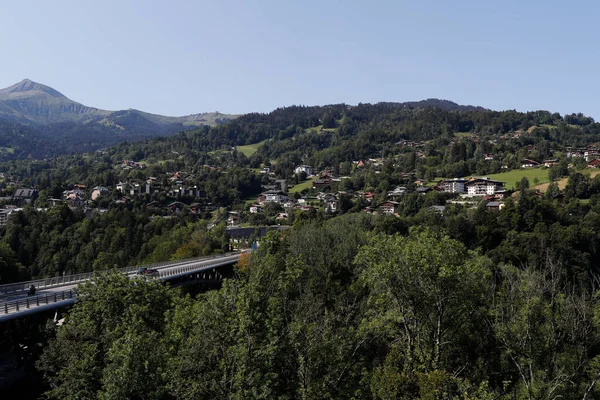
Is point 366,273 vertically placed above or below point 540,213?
above

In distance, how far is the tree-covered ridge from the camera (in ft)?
51.0

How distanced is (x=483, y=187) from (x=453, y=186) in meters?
7.31

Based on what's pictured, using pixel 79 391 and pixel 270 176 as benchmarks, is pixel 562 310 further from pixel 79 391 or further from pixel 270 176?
pixel 270 176

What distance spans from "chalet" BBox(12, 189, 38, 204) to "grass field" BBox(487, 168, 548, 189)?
12103cm

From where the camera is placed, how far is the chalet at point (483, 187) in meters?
100

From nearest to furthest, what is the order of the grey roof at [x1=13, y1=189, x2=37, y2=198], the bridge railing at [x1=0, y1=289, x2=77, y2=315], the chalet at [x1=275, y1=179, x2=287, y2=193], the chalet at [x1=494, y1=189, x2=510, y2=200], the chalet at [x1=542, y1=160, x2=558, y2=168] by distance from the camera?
the bridge railing at [x1=0, y1=289, x2=77, y2=315] < the chalet at [x1=494, y1=189, x2=510, y2=200] < the chalet at [x1=542, y1=160, x2=558, y2=168] < the grey roof at [x1=13, y1=189, x2=37, y2=198] < the chalet at [x1=275, y1=179, x2=287, y2=193]

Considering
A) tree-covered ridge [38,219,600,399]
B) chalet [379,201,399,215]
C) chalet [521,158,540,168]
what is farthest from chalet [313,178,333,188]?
tree-covered ridge [38,219,600,399]

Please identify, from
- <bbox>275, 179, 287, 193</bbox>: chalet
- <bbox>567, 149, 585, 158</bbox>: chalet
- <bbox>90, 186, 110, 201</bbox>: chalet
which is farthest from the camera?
<bbox>275, 179, 287, 193</bbox>: chalet

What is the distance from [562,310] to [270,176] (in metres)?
141

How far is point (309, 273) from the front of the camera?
3700 cm

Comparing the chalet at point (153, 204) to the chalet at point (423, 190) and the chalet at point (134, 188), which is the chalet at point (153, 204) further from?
the chalet at point (423, 190)

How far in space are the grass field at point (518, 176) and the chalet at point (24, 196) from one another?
397 ft

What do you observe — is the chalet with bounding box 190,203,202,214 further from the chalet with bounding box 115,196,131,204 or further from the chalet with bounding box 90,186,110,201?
the chalet with bounding box 90,186,110,201

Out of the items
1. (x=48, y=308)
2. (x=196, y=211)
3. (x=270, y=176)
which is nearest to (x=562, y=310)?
(x=48, y=308)
